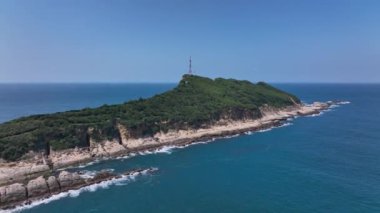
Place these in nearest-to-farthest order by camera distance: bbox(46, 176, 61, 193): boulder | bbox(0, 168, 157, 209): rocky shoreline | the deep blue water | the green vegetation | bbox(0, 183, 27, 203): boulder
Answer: the deep blue water < bbox(0, 183, 27, 203): boulder < bbox(0, 168, 157, 209): rocky shoreline < bbox(46, 176, 61, 193): boulder < the green vegetation

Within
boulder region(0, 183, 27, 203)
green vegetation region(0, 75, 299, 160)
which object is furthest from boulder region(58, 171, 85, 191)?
green vegetation region(0, 75, 299, 160)

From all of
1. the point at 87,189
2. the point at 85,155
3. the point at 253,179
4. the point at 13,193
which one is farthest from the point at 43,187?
the point at 253,179

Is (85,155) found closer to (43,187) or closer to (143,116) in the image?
(43,187)

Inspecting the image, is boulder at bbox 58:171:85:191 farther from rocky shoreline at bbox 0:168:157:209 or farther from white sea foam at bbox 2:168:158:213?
white sea foam at bbox 2:168:158:213

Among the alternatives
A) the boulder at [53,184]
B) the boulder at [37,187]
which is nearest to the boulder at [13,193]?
the boulder at [37,187]

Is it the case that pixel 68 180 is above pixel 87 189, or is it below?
above

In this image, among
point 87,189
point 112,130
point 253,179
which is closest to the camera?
point 87,189
